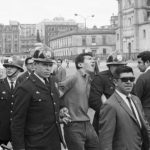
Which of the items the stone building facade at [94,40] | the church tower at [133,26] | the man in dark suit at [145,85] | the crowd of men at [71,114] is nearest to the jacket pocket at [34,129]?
the crowd of men at [71,114]

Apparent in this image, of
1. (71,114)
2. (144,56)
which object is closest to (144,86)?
(144,56)

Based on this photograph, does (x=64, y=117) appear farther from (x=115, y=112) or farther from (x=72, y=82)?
(x=115, y=112)

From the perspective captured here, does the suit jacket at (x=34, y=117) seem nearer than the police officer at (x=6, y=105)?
Yes

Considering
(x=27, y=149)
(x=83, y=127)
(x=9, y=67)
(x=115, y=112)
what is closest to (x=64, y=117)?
(x=83, y=127)

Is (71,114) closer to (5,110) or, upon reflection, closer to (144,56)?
(5,110)

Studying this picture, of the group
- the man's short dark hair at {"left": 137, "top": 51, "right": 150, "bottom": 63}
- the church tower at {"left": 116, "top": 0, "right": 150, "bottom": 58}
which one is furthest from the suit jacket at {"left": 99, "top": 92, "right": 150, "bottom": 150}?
the church tower at {"left": 116, "top": 0, "right": 150, "bottom": 58}

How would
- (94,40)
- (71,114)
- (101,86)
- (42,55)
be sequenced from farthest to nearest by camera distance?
(94,40) → (101,86) → (71,114) → (42,55)

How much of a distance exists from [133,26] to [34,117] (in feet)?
295

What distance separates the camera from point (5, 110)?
7340 millimetres

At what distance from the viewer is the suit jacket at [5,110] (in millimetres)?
7230

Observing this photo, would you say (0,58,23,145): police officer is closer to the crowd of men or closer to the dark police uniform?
the crowd of men

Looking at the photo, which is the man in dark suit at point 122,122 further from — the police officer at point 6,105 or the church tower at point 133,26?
the church tower at point 133,26

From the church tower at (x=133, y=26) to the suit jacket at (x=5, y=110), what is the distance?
7842 centimetres

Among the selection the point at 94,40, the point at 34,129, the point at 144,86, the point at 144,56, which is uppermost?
the point at 94,40
